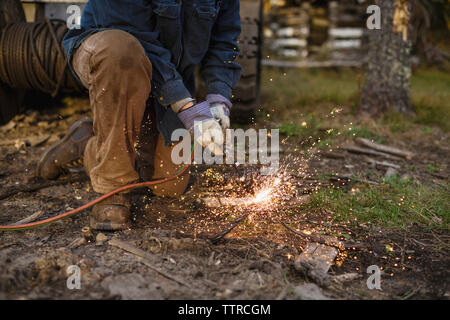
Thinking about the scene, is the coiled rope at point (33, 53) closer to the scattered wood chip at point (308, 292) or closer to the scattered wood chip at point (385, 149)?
the scattered wood chip at point (385, 149)

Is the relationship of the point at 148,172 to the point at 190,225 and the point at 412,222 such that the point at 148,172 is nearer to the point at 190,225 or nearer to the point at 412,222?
the point at 190,225

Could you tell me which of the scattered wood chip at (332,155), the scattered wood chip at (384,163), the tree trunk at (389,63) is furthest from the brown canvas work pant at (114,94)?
the tree trunk at (389,63)

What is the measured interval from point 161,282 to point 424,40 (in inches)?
366

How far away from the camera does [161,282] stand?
67.4 inches

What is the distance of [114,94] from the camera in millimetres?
2129

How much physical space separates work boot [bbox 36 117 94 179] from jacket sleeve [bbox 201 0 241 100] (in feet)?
3.41

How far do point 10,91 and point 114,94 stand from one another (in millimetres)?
2785

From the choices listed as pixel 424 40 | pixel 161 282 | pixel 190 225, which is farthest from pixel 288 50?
pixel 161 282

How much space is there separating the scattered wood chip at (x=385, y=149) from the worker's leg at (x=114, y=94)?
2.42m

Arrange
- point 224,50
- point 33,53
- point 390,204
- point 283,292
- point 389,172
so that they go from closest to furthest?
point 283,292
point 390,204
point 224,50
point 389,172
point 33,53

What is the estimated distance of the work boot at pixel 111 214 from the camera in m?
2.24

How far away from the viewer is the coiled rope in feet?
12.6

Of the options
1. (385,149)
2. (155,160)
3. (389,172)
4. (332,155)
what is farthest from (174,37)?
(385,149)

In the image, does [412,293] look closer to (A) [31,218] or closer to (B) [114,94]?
(B) [114,94]
